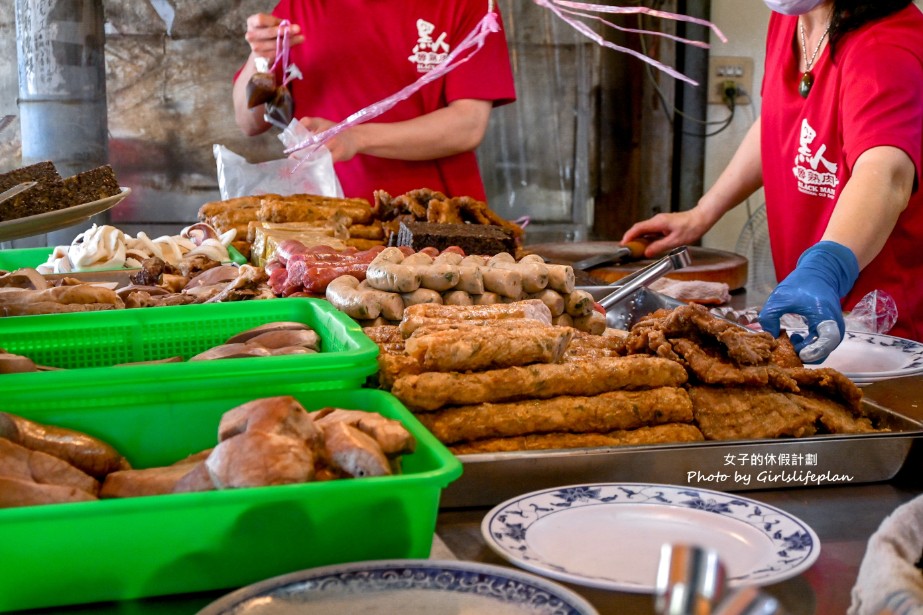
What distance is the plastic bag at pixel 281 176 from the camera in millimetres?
4211

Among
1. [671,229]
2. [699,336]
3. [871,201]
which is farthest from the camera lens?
[671,229]

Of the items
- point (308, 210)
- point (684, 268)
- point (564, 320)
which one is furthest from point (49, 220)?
point (684, 268)

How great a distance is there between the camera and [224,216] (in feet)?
12.1

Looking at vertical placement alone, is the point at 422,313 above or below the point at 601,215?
above

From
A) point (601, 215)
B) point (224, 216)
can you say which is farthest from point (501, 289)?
point (601, 215)

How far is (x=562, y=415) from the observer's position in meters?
1.64

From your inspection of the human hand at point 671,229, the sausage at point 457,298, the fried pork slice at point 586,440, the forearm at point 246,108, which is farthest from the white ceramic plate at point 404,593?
the forearm at point 246,108

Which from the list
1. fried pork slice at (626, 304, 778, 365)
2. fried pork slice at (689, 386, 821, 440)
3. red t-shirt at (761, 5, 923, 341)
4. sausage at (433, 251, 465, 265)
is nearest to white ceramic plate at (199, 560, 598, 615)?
fried pork slice at (689, 386, 821, 440)

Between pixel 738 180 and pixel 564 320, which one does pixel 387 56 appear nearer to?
pixel 738 180

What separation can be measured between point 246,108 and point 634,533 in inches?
148

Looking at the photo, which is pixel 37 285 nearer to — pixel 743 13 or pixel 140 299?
pixel 140 299

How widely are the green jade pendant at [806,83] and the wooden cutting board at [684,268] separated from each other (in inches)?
28.9

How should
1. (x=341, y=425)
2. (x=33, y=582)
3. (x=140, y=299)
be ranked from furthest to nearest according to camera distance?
(x=140, y=299), (x=341, y=425), (x=33, y=582)

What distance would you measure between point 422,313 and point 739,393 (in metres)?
0.64
